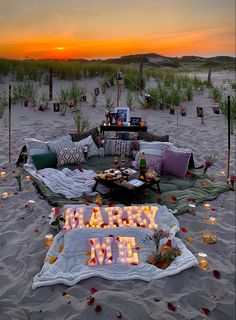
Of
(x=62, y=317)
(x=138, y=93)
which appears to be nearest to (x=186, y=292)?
(x=62, y=317)

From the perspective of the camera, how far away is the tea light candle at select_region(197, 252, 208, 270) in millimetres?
3783

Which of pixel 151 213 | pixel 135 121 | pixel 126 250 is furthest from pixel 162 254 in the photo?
pixel 135 121

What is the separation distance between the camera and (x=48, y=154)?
6.56 metres

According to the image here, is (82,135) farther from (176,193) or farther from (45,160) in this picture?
(176,193)

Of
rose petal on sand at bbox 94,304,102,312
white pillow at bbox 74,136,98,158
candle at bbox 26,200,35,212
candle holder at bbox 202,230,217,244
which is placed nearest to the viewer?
rose petal on sand at bbox 94,304,102,312

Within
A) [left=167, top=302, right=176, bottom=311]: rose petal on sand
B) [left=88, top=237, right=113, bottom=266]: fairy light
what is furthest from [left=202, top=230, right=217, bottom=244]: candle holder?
[left=167, top=302, right=176, bottom=311]: rose petal on sand

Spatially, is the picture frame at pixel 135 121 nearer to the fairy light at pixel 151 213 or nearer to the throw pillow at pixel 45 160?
the throw pillow at pixel 45 160

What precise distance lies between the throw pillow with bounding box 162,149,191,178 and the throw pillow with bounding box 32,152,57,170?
2079 millimetres

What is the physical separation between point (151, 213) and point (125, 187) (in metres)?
0.60

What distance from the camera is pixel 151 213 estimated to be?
15.6 feet

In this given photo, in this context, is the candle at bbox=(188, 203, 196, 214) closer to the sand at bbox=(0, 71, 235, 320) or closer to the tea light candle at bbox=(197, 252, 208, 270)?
the sand at bbox=(0, 71, 235, 320)

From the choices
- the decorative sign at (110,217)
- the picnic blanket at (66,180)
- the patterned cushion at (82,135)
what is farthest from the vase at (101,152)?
Answer: the decorative sign at (110,217)

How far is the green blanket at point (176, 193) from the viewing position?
5.29 metres

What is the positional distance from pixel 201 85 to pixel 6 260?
1400 cm
